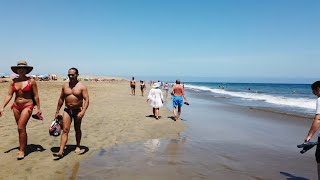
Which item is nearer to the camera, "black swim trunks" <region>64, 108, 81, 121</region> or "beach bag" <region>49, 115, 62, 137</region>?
"black swim trunks" <region>64, 108, 81, 121</region>

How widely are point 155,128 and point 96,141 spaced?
315 centimetres

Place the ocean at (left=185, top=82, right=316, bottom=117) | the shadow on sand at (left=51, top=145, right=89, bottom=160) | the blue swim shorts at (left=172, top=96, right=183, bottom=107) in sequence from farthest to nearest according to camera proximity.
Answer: the ocean at (left=185, top=82, right=316, bottom=117), the blue swim shorts at (left=172, top=96, right=183, bottom=107), the shadow on sand at (left=51, top=145, right=89, bottom=160)

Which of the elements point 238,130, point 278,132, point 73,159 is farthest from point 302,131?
point 73,159

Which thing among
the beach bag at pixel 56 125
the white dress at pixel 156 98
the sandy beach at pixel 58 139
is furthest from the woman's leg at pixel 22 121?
the white dress at pixel 156 98

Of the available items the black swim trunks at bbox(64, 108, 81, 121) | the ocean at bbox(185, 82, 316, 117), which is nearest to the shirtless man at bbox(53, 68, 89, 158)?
the black swim trunks at bbox(64, 108, 81, 121)

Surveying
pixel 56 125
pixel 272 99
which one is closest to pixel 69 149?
pixel 56 125

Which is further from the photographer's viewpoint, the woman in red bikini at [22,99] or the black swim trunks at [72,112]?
the black swim trunks at [72,112]

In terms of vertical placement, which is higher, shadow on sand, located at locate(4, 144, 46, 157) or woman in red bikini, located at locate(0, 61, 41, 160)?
woman in red bikini, located at locate(0, 61, 41, 160)

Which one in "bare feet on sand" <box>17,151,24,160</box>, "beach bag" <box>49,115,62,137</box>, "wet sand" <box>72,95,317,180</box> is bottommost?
"wet sand" <box>72,95,317,180</box>

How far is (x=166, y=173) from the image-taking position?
584cm

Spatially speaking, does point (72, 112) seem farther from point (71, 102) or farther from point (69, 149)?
point (69, 149)

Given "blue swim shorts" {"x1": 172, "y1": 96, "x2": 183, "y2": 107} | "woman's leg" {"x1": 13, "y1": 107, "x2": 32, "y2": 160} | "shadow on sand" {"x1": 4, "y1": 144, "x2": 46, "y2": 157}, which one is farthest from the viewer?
"blue swim shorts" {"x1": 172, "y1": 96, "x2": 183, "y2": 107}

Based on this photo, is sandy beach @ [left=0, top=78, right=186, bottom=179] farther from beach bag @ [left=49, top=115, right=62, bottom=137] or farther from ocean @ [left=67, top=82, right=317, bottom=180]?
beach bag @ [left=49, top=115, right=62, bottom=137]

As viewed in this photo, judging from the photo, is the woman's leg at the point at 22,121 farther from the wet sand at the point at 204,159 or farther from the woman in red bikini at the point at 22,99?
the wet sand at the point at 204,159
